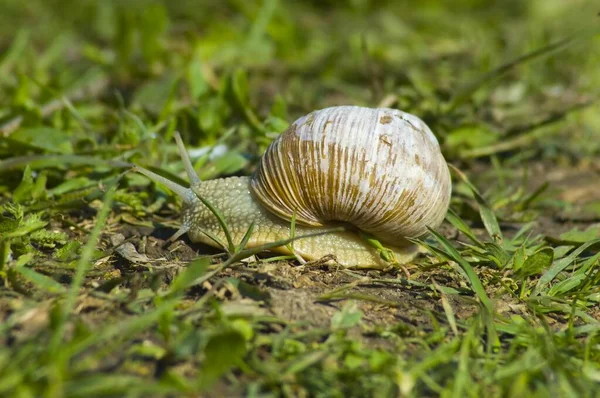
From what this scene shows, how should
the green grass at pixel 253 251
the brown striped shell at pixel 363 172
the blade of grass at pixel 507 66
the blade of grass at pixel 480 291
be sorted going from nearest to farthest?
the green grass at pixel 253 251 < the blade of grass at pixel 480 291 < the brown striped shell at pixel 363 172 < the blade of grass at pixel 507 66

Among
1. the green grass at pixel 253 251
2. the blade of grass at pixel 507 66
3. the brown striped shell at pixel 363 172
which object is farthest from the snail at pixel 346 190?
the blade of grass at pixel 507 66

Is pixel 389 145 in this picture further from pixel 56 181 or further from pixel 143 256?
pixel 56 181

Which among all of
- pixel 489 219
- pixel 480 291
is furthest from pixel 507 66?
pixel 480 291

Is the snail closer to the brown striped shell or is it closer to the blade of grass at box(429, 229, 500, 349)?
the brown striped shell

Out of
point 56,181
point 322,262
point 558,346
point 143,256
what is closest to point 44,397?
point 143,256

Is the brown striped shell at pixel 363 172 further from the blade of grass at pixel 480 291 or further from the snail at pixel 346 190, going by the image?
the blade of grass at pixel 480 291

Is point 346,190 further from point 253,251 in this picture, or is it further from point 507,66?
point 507,66

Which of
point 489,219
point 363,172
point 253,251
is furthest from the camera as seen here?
point 489,219

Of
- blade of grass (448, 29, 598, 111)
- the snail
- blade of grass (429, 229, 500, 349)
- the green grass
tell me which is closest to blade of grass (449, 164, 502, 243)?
the green grass
